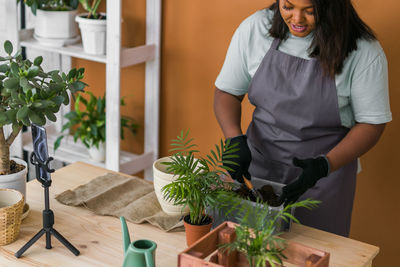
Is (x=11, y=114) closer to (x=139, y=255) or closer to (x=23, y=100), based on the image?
(x=23, y=100)

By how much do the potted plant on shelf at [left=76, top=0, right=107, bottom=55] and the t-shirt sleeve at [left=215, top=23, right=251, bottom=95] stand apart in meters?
0.98

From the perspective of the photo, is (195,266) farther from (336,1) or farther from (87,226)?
(336,1)

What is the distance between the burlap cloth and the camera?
178 centimetres

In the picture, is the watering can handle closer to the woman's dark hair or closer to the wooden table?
the wooden table

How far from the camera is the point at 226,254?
1.42 metres

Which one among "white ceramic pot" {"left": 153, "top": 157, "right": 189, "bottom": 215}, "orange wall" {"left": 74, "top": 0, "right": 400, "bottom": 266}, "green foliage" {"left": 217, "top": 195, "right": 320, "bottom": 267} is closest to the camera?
"green foliage" {"left": 217, "top": 195, "right": 320, "bottom": 267}

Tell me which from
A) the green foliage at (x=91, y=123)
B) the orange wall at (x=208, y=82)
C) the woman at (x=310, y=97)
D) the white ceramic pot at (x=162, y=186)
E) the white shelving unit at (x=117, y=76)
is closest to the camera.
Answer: the white ceramic pot at (x=162, y=186)

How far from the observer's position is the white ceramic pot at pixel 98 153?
3306 millimetres

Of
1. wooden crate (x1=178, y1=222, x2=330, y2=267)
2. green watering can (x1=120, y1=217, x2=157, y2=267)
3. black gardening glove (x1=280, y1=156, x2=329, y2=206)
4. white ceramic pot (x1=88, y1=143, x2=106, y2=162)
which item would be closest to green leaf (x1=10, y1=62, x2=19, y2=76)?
green watering can (x1=120, y1=217, x2=157, y2=267)

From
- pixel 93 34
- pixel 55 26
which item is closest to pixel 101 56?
pixel 93 34

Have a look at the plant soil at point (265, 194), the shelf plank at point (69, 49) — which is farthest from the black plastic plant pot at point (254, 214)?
the shelf plank at point (69, 49)

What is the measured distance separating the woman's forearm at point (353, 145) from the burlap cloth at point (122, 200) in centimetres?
67

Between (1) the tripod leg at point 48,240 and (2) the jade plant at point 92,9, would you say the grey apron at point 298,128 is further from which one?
(2) the jade plant at point 92,9

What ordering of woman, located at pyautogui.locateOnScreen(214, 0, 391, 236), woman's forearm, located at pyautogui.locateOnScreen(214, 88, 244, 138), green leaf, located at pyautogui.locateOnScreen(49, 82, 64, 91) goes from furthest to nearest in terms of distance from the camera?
1. woman's forearm, located at pyautogui.locateOnScreen(214, 88, 244, 138)
2. woman, located at pyautogui.locateOnScreen(214, 0, 391, 236)
3. green leaf, located at pyautogui.locateOnScreen(49, 82, 64, 91)
